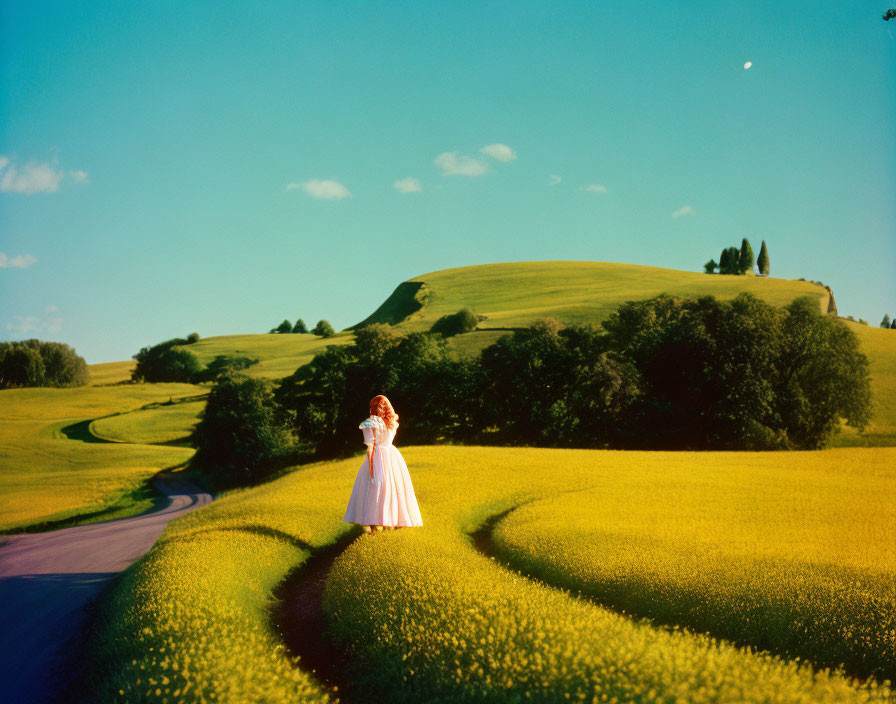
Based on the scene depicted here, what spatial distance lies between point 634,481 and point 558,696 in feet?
51.0

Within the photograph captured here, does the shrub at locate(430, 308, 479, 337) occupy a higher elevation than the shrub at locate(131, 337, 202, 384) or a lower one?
higher

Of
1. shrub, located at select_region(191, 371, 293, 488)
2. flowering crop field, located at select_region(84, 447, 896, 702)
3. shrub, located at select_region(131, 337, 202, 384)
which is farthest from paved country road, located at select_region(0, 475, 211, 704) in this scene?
shrub, located at select_region(131, 337, 202, 384)

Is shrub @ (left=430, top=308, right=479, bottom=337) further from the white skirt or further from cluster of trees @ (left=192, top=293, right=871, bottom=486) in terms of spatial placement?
the white skirt

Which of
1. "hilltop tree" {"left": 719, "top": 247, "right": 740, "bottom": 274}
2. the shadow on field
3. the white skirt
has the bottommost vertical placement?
the shadow on field

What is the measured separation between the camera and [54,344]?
177 ft

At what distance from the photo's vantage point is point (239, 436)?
40094 mm

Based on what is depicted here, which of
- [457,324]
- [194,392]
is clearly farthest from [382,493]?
[194,392]

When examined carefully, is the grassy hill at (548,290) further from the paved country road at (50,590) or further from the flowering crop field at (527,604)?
the flowering crop field at (527,604)

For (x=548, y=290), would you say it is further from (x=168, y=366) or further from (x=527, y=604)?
(x=527, y=604)

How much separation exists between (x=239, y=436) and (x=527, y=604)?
35.5m

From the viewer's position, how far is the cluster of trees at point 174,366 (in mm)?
88188

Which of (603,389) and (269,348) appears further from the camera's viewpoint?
(269,348)

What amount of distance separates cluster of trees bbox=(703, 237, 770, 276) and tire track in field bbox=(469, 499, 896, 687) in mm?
125803

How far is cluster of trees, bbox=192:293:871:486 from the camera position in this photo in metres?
35.3
